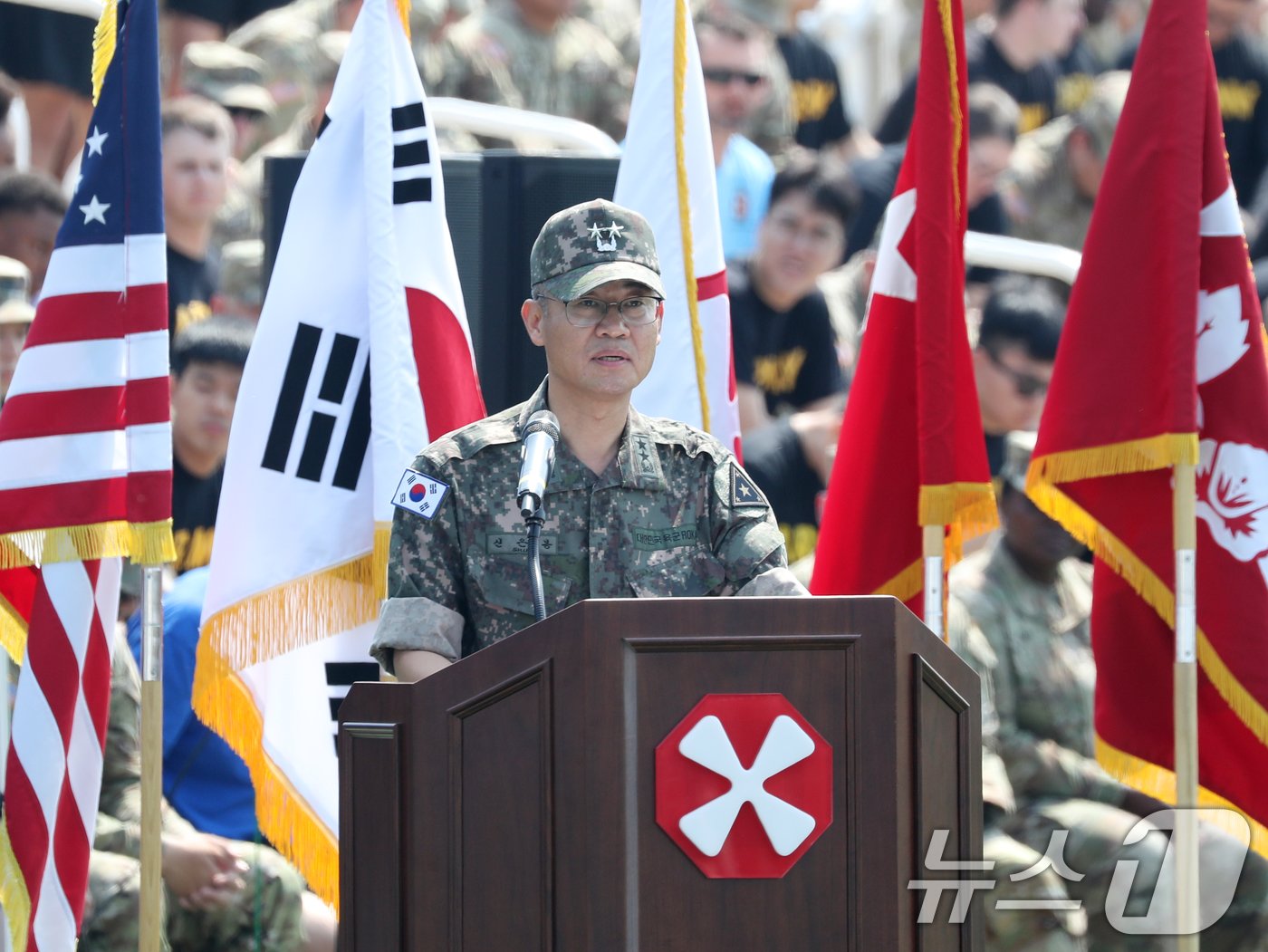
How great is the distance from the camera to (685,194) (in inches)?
202

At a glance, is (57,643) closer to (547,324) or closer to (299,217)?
(299,217)

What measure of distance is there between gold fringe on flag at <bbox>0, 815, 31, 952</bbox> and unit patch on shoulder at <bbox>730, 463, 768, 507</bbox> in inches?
79.9

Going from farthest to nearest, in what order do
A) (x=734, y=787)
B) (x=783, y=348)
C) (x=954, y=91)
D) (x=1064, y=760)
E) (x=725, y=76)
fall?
(x=725, y=76)
(x=783, y=348)
(x=1064, y=760)
(x=954, y=91)
(x=734, y=787)

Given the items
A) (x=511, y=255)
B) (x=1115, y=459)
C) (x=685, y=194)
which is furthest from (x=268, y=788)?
(x=1115, y=459)

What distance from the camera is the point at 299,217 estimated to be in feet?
15.5

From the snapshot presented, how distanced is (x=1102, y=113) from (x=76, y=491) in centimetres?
482

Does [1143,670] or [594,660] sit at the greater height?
[594,660]

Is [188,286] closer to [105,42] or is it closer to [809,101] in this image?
[105,42]

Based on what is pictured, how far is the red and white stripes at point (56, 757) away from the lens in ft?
14.8

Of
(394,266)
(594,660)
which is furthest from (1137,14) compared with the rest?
(594,660)

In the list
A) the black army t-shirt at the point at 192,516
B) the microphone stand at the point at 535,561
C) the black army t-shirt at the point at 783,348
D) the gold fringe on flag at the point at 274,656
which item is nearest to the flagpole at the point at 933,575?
the gold fringe on flag at the point at 274,656

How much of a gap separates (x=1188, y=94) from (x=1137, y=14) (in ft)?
17.6

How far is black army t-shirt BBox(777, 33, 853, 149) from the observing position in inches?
340
